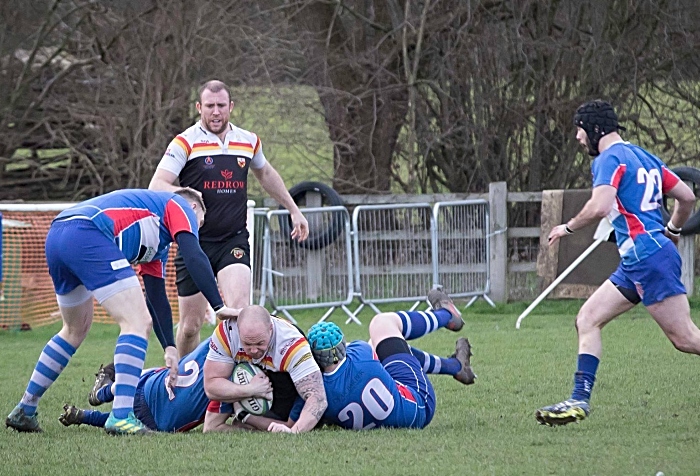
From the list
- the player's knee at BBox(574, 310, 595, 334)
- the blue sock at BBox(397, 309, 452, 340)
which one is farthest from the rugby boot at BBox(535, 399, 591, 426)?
the blue sock at BBox(397, 309, 452, 340)

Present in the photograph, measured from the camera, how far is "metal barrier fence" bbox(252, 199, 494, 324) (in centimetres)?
1284

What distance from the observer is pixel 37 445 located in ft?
19.3

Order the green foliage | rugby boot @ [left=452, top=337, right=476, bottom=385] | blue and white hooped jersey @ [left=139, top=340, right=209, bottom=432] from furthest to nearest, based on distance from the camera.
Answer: the green foliage
rugby boot @ [left=452, top=337, right=476, bottom=385]
blue and white hooped jersey @ [left=139, top=340, right=209, bottom=432]

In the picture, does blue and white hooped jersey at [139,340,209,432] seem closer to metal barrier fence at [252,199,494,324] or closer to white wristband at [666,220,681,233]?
white wristband at [666,220,681,233]

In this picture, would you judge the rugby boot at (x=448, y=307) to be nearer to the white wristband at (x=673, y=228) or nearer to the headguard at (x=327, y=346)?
the headguard at (x=327, y=346)

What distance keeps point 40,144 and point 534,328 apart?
25.8 feet

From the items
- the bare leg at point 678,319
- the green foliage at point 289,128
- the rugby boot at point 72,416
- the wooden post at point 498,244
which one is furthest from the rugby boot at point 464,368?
the green foliage at point 289,128

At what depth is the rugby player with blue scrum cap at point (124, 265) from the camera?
19.9 ft

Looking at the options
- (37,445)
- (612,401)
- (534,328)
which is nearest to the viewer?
(37,445)

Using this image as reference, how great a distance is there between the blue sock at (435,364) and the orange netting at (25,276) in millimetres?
6734

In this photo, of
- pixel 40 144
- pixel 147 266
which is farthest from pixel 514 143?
pixel 147 266

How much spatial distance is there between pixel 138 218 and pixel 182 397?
1066mm

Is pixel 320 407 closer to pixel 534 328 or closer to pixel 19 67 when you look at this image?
pixel 534 328

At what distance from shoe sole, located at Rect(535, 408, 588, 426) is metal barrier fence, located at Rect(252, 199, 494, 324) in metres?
6.54
